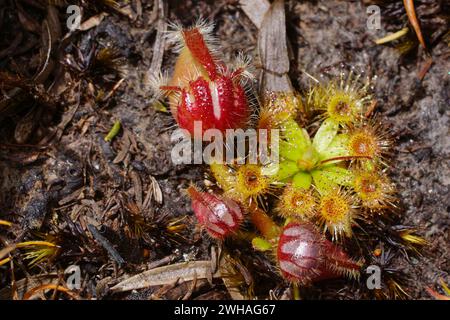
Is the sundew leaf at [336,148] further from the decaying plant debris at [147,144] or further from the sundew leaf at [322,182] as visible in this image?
the decaying plant debris at [147,144]

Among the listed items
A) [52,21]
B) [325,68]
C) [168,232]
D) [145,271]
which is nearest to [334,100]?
[325,68]

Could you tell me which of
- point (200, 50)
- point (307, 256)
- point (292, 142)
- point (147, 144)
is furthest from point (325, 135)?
point (147, 144)

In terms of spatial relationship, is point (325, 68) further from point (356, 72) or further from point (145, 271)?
point (145, 271)

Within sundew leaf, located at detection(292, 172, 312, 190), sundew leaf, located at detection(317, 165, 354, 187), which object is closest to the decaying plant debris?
sundew leaf, located at detection(317, 165, 354, 187)

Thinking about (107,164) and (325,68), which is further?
(325,68)

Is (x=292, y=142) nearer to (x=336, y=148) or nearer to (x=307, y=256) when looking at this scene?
(x=336, y=148)
